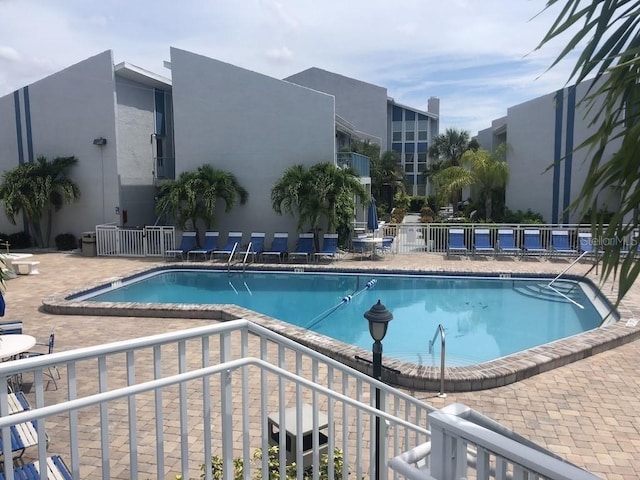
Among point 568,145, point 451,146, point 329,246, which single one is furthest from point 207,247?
point 451,146

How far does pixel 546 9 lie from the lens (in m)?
2.39

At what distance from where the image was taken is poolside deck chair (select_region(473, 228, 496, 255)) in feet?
54.8

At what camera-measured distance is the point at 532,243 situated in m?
16.6

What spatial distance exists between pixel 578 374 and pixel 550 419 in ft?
5.39

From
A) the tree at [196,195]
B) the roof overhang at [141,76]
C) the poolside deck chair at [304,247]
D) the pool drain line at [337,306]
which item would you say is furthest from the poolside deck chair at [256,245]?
the roof overhang at [141,76]

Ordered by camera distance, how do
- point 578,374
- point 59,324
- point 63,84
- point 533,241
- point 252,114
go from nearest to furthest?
point 578,374 → point 59,324 → point 533,241 → point 252,114 → point 63,84

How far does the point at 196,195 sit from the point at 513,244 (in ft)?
35.0

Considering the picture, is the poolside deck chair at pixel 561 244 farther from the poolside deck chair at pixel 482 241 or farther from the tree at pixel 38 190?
the tree at pixel 38 190

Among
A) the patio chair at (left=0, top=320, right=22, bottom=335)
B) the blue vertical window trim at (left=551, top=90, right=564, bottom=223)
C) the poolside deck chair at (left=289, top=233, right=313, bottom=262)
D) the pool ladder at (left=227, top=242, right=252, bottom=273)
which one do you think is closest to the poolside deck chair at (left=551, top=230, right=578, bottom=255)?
the blue vertical window trim at (left=551, top=90, right=564, bottom=223)

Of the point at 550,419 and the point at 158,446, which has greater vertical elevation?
the point at 158,446

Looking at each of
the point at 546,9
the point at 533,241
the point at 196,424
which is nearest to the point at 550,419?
the point at 196,424

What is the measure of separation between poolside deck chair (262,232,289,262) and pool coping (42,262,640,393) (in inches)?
259

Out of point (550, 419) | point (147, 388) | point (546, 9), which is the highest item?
point (546, 9)

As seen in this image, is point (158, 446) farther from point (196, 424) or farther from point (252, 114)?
point (252, 114)
